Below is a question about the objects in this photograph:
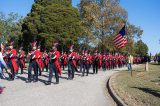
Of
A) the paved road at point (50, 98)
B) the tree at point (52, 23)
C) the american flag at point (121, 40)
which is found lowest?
the paved road at point (50, 98)

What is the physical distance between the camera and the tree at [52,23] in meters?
52.2

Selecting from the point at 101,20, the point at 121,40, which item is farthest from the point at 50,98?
the point at 101,20

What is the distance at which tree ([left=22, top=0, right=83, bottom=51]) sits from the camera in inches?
2057

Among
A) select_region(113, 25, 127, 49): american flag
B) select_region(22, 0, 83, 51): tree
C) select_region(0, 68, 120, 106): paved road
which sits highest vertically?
select_region(22, 0, 83, 51): tree

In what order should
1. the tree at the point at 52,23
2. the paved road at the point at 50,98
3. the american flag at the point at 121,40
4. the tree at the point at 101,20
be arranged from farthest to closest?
the tree at the point at 101,20
the tree at the point at 52,23
the american flag at the point at 121,40
the paved road at the point at 50,98

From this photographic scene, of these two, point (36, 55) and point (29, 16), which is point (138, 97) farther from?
point (29, 16)

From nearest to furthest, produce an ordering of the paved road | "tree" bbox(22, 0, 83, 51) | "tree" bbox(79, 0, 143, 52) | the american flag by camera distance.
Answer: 1. the paved road
2. the american flag
3. "tree" bbox(22, 0, 83, 51)
4. "tree" bbox(79, 0, 143, 52)

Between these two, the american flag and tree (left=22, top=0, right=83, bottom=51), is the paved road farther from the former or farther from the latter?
tree (left=22, top=0, right=83, bottom=51)

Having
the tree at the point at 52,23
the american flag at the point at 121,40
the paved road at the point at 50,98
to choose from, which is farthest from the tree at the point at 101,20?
the paved road at the point at 50,98

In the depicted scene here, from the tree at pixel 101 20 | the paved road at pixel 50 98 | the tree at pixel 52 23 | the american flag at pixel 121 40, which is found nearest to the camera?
the paved road at pixel 50 98

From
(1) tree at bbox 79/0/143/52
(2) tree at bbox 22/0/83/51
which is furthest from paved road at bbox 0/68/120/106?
(1) tree at bbox 79/0/143/52

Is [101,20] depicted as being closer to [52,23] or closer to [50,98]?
[52,23]

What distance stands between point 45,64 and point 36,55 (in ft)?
31.6

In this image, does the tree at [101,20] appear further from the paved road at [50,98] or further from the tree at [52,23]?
the paved road at [50,98]
